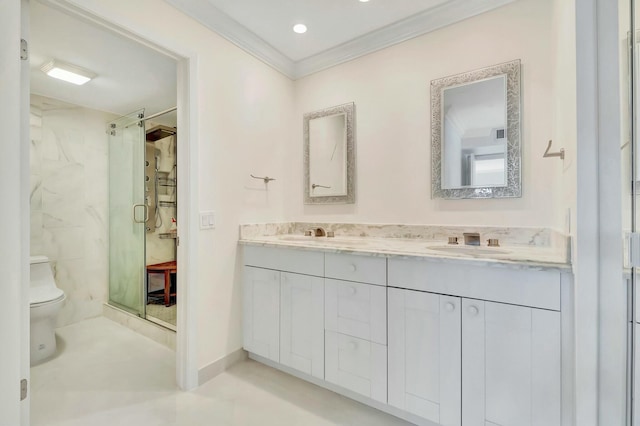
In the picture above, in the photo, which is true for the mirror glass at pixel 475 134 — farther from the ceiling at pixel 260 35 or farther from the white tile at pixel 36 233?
the white tile at pixel 36 233

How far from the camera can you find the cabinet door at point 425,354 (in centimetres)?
137

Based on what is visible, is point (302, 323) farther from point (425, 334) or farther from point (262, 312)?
point (425, 334)

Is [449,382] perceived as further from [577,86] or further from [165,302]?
[165,302]

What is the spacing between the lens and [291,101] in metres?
2.74

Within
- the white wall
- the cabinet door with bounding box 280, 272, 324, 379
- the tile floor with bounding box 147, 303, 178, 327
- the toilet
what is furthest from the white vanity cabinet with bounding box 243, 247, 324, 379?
the toilet

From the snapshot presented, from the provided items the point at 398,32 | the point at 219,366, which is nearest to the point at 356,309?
the point at 219,366

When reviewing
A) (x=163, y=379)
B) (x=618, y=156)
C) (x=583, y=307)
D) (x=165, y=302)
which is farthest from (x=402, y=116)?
(x=165, y=302)

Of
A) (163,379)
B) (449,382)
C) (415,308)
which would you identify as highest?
(415,308)

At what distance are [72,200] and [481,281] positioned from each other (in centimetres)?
371

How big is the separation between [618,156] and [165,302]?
12.7ft

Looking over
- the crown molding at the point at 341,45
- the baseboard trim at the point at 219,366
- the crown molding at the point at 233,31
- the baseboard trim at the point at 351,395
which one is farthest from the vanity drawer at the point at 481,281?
the crown molding at the point at 233,31

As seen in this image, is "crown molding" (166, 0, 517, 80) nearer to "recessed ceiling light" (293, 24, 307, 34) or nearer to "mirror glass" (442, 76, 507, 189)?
"recessed ceiling light" (293, 24, 307, 34)

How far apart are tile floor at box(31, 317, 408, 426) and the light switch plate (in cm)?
103

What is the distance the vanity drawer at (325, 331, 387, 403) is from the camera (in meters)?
1.57
